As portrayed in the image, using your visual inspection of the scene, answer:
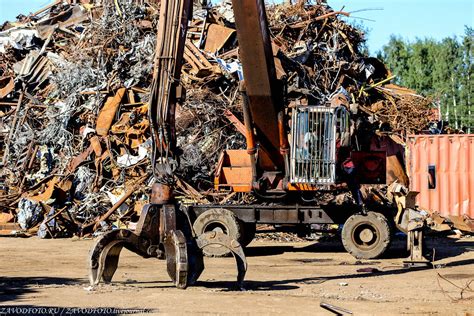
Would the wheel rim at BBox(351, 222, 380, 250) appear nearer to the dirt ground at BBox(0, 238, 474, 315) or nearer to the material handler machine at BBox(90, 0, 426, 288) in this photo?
the material handler machine at BBox(90, 0, 426, 288)

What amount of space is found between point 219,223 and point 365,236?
287 centimetres

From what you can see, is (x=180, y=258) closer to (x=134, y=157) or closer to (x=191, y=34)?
(x=134, y=157)

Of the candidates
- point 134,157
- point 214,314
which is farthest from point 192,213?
point 214,314

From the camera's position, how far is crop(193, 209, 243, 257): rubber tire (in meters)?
16.4

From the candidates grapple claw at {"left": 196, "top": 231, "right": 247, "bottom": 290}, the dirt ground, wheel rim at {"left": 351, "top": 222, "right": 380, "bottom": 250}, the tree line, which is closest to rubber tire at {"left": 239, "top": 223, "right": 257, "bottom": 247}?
the dirt ground

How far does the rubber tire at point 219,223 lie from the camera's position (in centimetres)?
1639

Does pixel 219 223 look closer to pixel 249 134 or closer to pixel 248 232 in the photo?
pixel 248 232

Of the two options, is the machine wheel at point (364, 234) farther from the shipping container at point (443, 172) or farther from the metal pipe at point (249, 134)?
the shipping container at point (443, 172)

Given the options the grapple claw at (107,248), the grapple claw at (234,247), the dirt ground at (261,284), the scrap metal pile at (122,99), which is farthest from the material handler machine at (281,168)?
the scrap metal pile at (122,99)

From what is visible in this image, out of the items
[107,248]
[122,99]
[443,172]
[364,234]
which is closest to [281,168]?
[364,234]

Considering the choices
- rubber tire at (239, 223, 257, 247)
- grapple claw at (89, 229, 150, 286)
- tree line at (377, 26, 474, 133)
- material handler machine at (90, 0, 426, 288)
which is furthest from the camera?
tree line at (377, 26, 474, 133)

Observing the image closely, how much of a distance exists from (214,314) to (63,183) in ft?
44.9

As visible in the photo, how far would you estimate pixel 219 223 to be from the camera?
653 inches

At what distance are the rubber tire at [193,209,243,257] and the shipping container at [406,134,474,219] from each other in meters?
8.22
